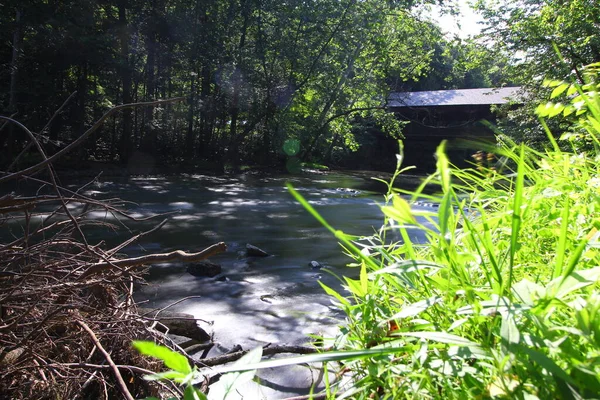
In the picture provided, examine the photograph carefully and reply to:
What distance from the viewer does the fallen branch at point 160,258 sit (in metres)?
1.93

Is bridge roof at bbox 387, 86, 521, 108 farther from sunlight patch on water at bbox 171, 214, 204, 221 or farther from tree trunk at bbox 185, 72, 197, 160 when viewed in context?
sunlight patch on water at bbox 171, 214, 204, 221

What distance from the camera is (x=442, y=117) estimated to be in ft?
119

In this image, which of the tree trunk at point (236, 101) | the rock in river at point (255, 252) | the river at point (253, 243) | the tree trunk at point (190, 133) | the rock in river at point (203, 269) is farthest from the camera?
→ the tree trunk at point (190, 133)

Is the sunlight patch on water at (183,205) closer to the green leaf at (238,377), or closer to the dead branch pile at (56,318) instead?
the dead branch pile at (56,318)

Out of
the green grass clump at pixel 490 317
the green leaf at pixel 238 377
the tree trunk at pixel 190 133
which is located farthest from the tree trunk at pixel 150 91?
the green leaf at pixel 238 377

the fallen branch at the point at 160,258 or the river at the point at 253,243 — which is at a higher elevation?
the fallen branch at the point at 160,258

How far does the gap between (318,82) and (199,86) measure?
6196 mm

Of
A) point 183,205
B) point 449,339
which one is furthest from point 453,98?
point 449,339

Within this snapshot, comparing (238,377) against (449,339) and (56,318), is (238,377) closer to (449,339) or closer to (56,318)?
(449,339)

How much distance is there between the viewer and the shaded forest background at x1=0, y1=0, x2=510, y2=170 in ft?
63.1

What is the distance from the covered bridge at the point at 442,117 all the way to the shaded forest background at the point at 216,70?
24.6 ft

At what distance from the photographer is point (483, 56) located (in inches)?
729

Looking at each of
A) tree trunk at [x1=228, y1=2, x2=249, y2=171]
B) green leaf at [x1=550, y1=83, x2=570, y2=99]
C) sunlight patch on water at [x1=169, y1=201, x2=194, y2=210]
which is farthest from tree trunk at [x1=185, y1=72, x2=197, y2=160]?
green leaf at [x1=550, y1=83, x2=570, y2=99]

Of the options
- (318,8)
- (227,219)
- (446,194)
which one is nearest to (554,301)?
(446,194)
